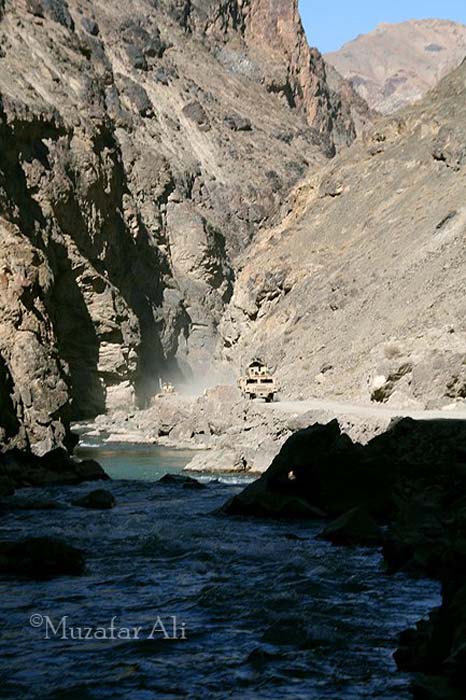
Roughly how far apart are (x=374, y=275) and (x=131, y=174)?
4161 cm

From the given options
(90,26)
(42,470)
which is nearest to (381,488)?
(42,470)

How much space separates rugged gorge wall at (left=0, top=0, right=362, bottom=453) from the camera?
136 ft

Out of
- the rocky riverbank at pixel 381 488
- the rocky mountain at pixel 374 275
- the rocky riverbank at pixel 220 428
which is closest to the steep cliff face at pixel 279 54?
the rocky mountain at pixel 374 275

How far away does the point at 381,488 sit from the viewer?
16656 millimetres

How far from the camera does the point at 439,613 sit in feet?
A: 22.5

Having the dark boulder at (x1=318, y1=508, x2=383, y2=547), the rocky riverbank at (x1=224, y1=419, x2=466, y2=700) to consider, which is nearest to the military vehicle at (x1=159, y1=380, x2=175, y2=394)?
the rocky riverbank at (x1=224, y1=419, x2=466, y2=700)

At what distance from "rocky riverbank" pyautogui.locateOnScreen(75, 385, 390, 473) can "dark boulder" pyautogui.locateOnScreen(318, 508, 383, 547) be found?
999cm

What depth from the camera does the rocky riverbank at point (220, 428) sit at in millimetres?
27688

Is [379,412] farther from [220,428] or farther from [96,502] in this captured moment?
[96,502]

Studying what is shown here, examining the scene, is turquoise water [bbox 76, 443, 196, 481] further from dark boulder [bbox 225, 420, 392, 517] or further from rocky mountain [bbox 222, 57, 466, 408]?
dark boulder [bbox 225, 420, 392, 517]

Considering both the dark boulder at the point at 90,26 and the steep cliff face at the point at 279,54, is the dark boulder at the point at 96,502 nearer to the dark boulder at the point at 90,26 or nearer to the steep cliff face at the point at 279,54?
the dark boulder at the point at 90,26

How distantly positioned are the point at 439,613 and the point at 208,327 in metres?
75.8

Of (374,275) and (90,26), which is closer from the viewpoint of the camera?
(374,275)

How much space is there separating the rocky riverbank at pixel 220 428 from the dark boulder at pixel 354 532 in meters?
9.99
